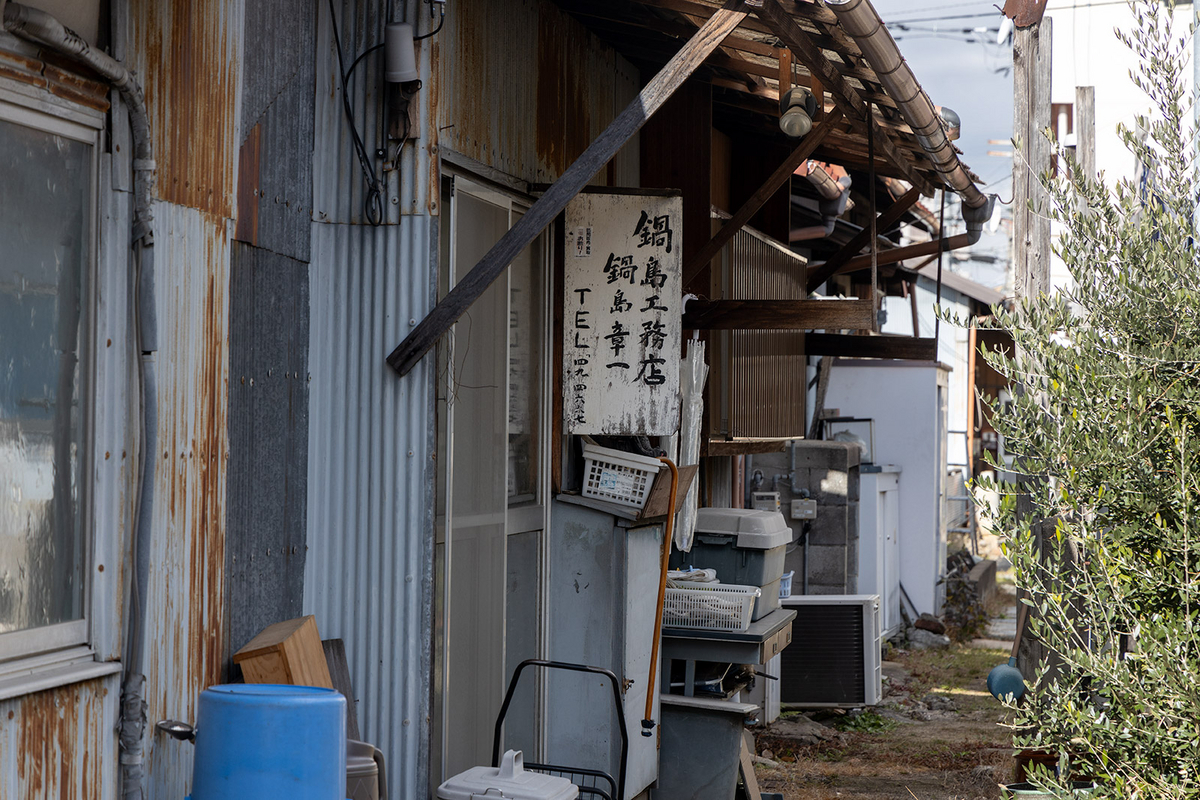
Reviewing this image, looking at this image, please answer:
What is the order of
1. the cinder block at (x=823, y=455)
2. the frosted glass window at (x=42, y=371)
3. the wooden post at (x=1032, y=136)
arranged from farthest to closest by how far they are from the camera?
1. the cinder block at (x=823, y=455)
2. the wooden post at (x=1032, y=136)
3. the frosted glass window at (x=42, y=371)

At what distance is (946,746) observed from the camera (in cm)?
958

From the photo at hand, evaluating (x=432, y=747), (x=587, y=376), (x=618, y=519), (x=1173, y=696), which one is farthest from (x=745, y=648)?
(x=1173, y=696)

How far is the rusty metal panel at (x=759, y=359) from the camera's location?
831 centimetres

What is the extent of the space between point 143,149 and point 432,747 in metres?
2.90

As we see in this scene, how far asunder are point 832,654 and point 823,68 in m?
6.29

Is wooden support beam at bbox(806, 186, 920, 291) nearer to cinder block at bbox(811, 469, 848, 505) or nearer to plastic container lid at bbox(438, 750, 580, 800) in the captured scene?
cinder block at bbox(811, 469, 848, 505)

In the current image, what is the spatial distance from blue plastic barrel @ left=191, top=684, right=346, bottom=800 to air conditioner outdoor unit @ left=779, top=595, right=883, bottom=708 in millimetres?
7134


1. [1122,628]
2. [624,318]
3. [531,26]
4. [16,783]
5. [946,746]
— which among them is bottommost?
[946,746]

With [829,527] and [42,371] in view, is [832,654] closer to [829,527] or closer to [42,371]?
[829,527]

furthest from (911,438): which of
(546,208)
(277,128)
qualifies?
(277,128)

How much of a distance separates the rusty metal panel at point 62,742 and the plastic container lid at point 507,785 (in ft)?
4.82

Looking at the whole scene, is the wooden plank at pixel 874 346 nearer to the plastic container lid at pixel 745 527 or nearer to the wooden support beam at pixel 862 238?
the wooden support beam at pixel 862 238

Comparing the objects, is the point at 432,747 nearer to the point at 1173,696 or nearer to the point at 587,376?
the point at 587,376

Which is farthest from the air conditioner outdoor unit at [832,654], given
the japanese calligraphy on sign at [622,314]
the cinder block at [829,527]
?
the japanese calligraphy on sign at [622,314]
